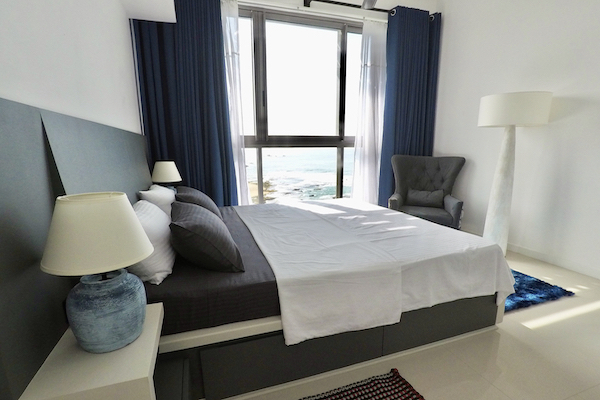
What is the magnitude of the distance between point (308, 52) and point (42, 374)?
4.11 m

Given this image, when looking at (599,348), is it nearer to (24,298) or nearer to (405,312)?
(405,312)

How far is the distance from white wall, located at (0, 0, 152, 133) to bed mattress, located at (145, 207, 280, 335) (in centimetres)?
88

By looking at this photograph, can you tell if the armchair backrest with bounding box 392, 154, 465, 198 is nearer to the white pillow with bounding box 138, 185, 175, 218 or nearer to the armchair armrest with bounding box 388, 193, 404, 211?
the armchair armrest with bounding box 388, 193, 404, 211

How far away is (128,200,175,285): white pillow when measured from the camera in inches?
49.6

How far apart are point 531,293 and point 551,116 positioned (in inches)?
70.4

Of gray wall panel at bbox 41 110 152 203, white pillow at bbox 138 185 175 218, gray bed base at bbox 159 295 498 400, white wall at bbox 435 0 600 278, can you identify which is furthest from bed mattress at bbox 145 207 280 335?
white wall at bbox 435 0 600 278

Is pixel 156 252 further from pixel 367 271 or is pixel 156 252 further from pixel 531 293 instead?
pixel 531 293

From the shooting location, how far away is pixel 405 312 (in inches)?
62.1

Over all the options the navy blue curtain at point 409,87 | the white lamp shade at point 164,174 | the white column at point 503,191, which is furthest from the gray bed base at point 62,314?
the navy blue curtain at point 409,87

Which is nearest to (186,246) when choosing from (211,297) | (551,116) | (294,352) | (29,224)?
(211,297)

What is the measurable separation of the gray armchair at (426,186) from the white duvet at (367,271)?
4.55 feet

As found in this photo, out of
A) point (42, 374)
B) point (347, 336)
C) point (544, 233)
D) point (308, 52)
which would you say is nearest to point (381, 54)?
point (308, 52)

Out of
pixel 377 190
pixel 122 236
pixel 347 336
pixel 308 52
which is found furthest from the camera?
pixel 377 190

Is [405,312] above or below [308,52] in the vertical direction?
below
